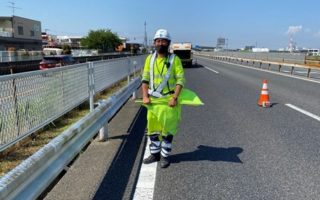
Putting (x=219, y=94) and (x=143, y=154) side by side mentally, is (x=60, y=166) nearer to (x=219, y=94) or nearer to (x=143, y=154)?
(x=143, y=154)

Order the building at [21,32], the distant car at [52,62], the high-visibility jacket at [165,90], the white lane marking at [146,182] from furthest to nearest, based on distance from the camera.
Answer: the building at [21,32] → the distant car at [52,62] → the high-visibility jacket at [165,90] → the white lane marking at [146,182]

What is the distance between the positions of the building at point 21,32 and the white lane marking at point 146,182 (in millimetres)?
88015

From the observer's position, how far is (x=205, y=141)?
6.75 m

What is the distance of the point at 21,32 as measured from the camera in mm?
100125

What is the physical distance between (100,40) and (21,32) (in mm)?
42166

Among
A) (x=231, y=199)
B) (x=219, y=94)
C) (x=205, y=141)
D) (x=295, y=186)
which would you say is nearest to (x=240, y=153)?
(x=205, y=141)

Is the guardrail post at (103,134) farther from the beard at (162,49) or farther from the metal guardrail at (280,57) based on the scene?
the metal guardrail at (280,57)

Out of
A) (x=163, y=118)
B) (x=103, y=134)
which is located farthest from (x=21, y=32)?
(x=163, y=118)

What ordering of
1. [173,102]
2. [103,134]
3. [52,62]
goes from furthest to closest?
[52,62], [103,134], [173,102]

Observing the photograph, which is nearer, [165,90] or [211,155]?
[165,90]

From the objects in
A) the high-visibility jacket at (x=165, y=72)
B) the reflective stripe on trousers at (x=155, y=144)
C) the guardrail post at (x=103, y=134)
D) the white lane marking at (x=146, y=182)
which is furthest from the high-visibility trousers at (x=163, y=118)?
the guardrail post at (x=103, y=134)

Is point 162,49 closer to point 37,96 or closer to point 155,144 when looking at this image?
point 155,144

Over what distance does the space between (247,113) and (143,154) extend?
4681 mm

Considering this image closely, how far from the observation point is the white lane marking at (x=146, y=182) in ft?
13.9
